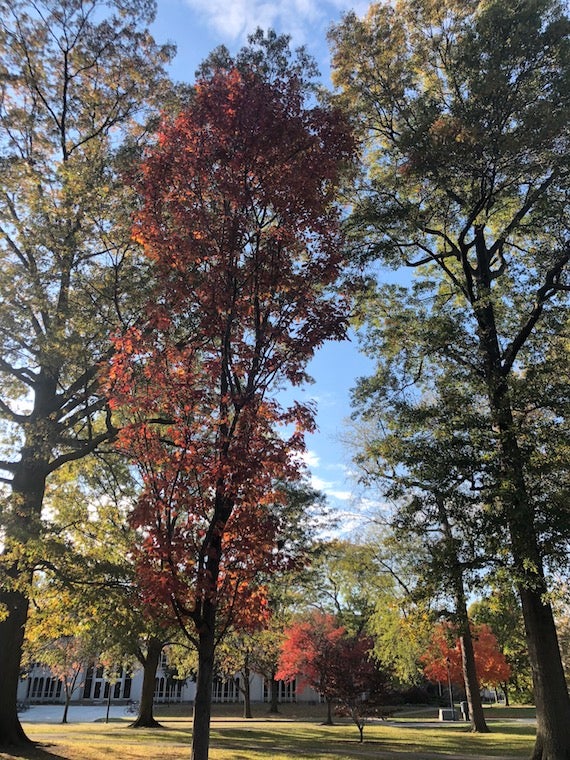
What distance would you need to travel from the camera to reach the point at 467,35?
39.5ft

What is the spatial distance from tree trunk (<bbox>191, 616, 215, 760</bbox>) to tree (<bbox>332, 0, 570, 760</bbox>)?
5.45 metres

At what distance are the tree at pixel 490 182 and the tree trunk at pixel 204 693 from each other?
214 inches

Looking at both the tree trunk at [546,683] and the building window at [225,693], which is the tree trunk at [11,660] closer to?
the tree trunk at [546,683]

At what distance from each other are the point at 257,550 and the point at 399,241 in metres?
11.1

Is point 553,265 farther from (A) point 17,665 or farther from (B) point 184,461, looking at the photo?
(A) point 17,665

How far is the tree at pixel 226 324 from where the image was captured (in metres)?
5.81

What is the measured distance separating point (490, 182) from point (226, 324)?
808 cm

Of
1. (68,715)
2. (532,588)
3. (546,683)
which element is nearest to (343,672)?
(546,683)

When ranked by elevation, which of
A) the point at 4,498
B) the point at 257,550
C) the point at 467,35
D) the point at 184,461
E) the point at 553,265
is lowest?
the point at 257,550

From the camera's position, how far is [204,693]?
5676 millimetres

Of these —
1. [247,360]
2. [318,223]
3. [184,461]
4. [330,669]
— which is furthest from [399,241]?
[330,669]

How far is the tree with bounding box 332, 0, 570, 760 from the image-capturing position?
32.6 feet

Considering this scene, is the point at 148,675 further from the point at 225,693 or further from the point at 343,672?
the point at 225,693

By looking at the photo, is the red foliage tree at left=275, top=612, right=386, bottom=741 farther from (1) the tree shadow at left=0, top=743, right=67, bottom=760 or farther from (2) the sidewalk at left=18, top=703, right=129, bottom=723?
(2) the sidewalk at left=18, top=703, right=129, bottom=723
